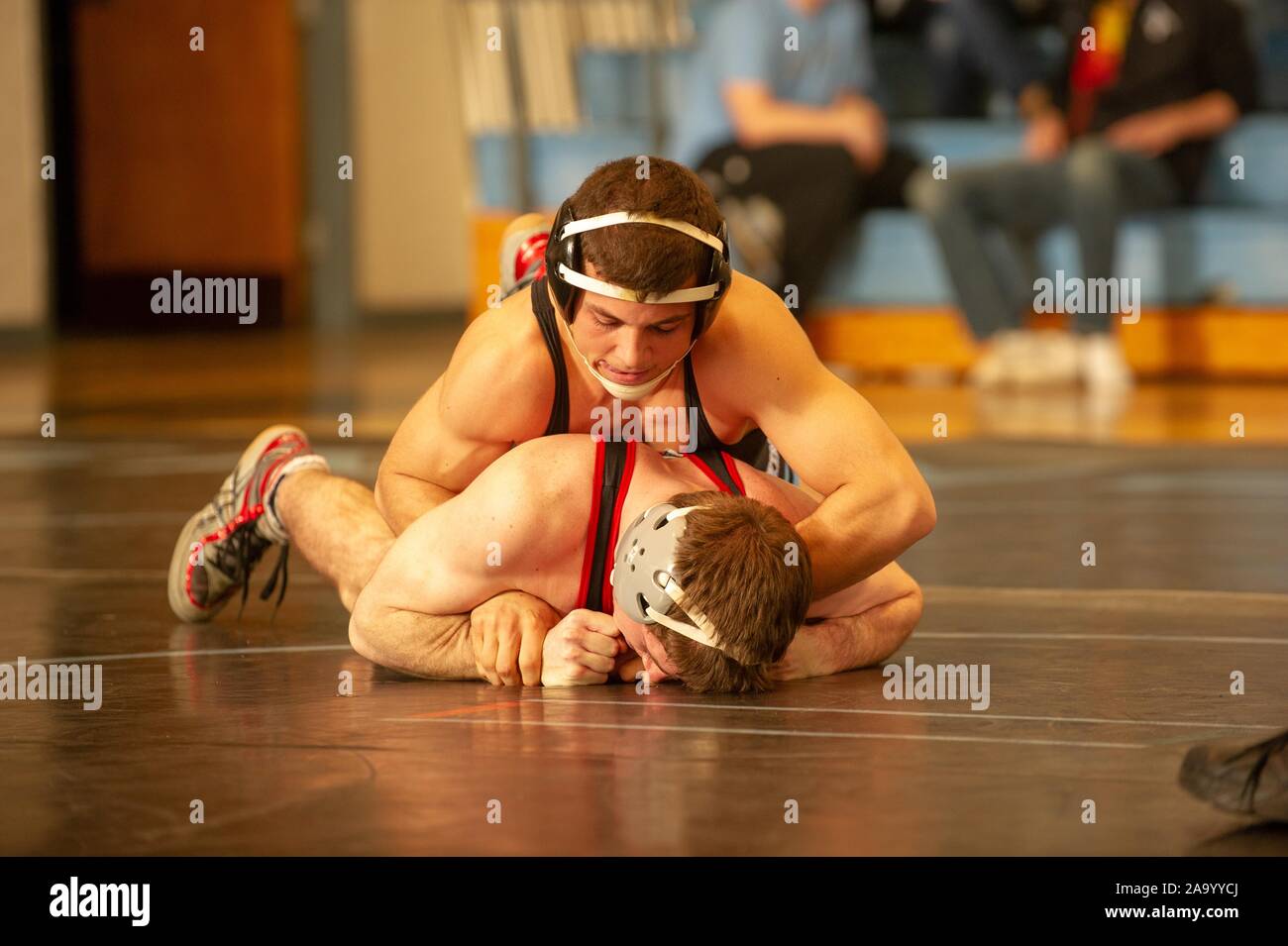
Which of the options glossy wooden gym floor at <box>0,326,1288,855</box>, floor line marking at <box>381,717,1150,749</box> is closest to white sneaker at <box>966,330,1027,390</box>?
glossy wooden gym floor at <box>0,326,1288,855</box>

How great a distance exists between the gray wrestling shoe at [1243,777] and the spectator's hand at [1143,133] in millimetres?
7214

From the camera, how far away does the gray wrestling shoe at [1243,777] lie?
7.39 feet

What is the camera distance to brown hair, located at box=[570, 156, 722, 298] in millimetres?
2836

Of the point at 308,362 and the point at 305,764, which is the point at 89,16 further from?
the point at 305,764

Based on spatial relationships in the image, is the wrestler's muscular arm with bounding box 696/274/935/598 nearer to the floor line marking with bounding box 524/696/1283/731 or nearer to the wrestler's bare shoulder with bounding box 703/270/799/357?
the wrestler's bare shoulder with bounding box 703/270/799/357

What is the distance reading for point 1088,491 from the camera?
5.62 metres

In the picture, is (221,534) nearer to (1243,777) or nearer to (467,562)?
(467,562)

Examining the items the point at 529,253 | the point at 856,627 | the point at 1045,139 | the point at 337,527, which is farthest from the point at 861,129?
the point at 856,627

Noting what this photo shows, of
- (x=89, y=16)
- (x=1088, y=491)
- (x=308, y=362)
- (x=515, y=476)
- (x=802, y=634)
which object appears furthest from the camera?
(x=89, y=16)

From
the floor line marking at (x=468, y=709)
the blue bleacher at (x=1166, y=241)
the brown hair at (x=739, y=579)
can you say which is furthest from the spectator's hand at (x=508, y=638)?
the blue bleacher at (x=1166, y=241)

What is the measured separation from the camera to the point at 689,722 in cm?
281

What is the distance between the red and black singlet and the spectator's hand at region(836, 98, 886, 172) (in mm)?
6091
